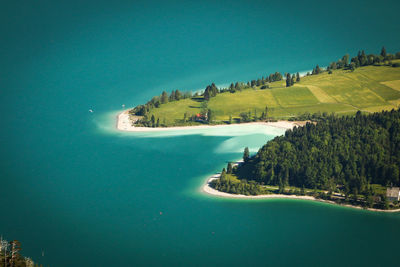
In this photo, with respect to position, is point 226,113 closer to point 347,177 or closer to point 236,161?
point 236,161

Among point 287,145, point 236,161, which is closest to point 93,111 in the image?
point 236,161

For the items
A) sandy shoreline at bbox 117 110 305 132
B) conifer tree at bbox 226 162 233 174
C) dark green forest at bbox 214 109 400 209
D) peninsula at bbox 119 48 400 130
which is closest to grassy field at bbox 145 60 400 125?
peninsula at bbox 119 48 400 130

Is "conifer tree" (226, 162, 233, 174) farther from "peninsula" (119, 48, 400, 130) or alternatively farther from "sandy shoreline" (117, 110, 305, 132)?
"peninsula" (119, 48, 400, 130)

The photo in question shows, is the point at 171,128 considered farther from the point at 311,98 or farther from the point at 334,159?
the point at 334,159

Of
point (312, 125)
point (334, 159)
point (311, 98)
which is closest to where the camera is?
point (334, 159)

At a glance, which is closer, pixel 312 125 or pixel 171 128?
pixel 312 125

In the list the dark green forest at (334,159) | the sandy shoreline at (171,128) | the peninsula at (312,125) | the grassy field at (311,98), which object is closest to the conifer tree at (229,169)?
the peninsula at (312,125)

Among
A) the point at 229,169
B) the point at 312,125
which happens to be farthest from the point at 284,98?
the point at 229,169

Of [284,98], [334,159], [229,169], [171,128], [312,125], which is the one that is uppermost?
[284,98]
